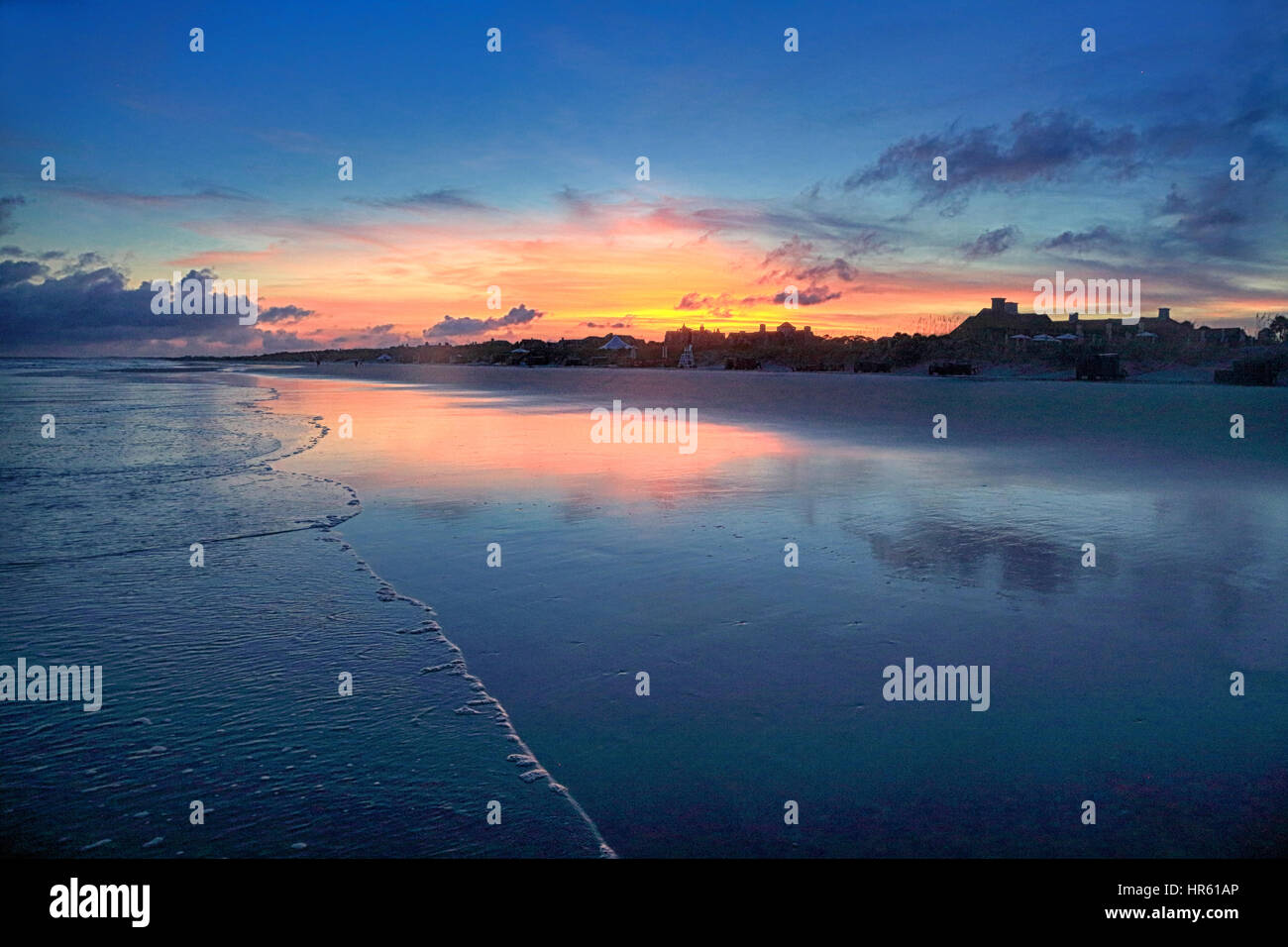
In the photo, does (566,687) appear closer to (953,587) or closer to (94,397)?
(953,587)

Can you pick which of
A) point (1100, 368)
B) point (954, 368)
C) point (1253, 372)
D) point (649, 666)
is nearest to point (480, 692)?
point (649, 666)

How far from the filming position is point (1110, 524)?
10188mm

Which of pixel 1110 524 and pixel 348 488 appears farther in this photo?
pixel 348 488

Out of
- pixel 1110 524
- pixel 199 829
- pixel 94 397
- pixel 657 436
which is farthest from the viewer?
pixel 94 397

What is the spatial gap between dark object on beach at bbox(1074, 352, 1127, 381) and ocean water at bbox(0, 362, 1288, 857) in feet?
211

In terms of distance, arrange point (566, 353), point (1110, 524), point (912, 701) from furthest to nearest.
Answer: point (566, 353), point (1110, 524), point (912, 701)

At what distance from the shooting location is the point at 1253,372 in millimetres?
57062

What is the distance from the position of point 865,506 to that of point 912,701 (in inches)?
264
